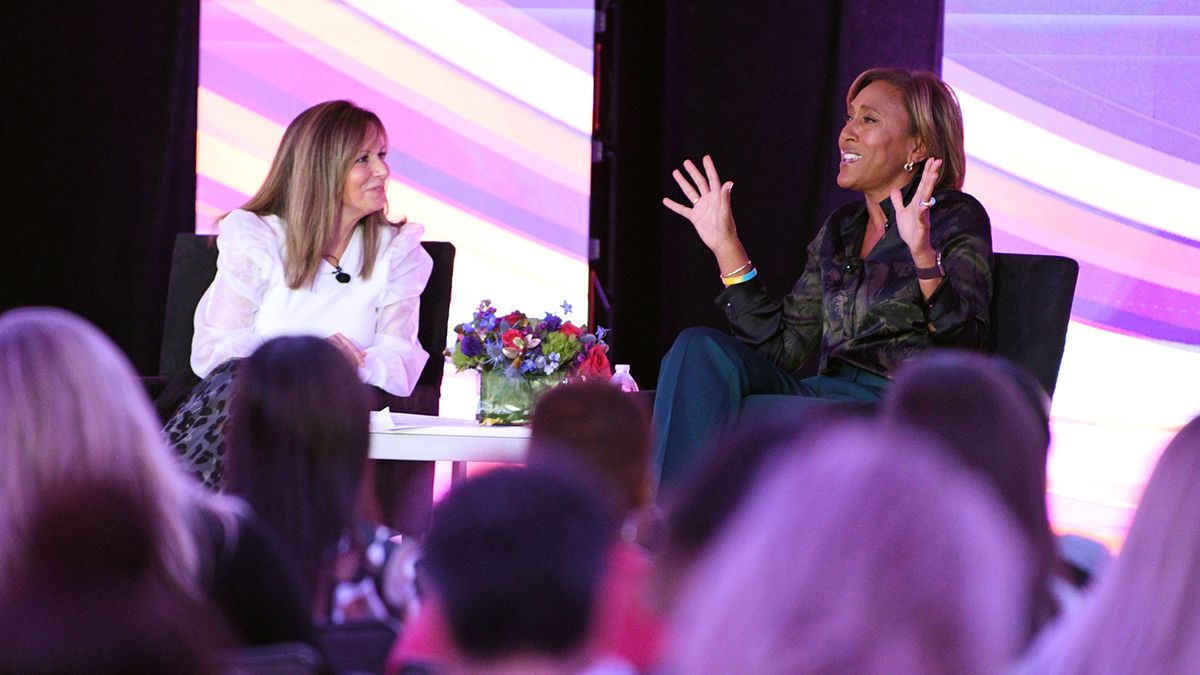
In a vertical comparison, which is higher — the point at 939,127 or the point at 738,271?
the point at 939,127

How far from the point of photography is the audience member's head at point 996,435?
4.56 ft

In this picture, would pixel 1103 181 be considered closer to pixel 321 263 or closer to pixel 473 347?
pixel 473 347

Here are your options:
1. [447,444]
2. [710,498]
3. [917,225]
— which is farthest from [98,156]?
[710,498]

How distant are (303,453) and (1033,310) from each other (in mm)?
2312

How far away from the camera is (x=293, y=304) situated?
3.82m

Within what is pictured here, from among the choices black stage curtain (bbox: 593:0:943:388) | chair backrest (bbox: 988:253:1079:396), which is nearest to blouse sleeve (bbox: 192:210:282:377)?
black stage curtain (bbox: 593:0:943:388)

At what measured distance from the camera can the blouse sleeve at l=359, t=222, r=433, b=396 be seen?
375cm

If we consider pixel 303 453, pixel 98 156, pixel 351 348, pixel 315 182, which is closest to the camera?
pixel 303 453

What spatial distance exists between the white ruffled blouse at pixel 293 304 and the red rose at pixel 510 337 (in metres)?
0.40

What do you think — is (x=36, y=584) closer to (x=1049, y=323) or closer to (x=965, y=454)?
(x=965, y=454)

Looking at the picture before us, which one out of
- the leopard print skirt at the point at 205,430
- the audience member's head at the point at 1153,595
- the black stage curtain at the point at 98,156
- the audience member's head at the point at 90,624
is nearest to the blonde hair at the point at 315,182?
the leopard print skirt at the point at 205,430

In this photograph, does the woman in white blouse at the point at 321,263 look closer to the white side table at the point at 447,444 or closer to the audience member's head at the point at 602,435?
the white side table at the point at 447,444

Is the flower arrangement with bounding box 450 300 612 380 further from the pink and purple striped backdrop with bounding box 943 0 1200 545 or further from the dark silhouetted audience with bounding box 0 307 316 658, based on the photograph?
the pink and purple striped backdrop with bounding box 943 0 1200 545

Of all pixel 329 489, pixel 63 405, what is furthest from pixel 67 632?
pixel 329 489
